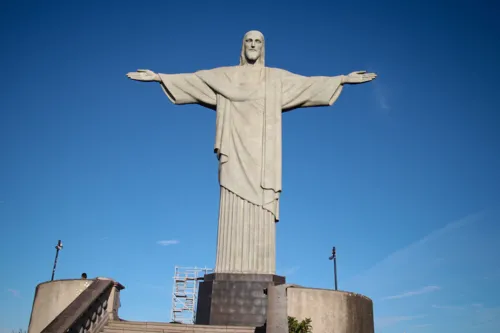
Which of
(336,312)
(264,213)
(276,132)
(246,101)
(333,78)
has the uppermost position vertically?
(333,78)

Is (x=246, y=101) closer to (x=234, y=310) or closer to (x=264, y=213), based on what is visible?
(x=264, y=213)

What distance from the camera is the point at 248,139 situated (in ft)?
41.7

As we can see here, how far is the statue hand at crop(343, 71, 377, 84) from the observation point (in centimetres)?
1328

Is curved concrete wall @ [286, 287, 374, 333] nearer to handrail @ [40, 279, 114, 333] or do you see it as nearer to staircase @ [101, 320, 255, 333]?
staircase @ [101, 320, 255, 333]

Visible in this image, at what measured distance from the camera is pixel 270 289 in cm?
844

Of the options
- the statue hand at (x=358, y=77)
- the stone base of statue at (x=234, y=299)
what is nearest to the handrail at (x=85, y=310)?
the stone base of statue at (x=234, y=299)

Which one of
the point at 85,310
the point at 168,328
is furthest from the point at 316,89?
the point at 85,310

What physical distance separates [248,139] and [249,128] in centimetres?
32

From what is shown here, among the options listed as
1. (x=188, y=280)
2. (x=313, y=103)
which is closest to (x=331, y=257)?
(x=188, y=280)

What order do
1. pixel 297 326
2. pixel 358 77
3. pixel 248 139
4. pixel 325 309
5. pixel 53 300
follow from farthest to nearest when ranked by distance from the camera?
pixel 358 77 → pixel 248 139 → pixel 53 300 → pixel 325 309 → pixel 297 326

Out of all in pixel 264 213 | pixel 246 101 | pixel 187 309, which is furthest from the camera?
pixel 187 309

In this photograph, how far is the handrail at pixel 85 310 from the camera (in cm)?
855

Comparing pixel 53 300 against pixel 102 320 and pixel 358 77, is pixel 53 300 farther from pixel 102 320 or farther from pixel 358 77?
pixel 358 77

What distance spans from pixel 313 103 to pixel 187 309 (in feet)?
78.2
